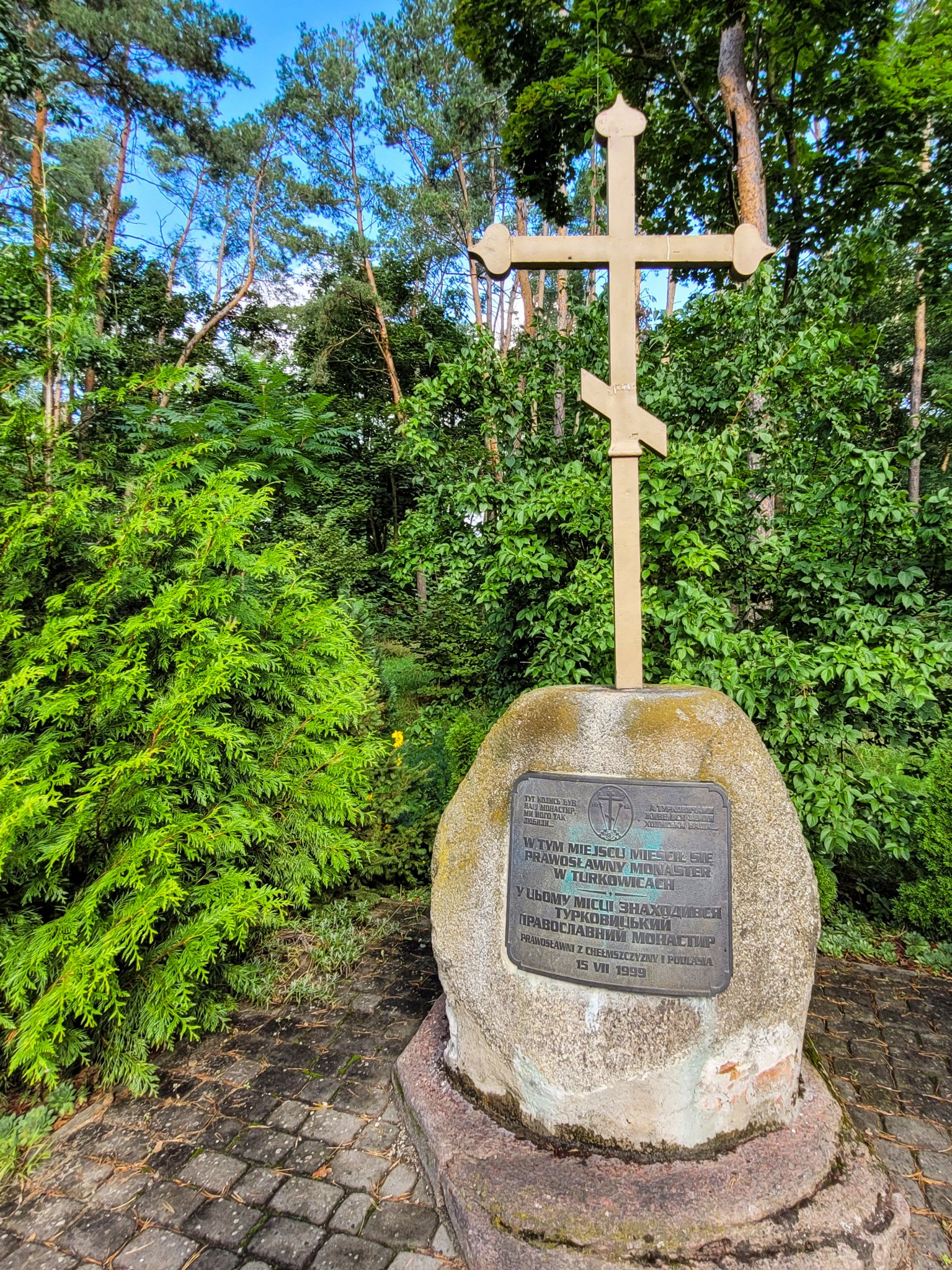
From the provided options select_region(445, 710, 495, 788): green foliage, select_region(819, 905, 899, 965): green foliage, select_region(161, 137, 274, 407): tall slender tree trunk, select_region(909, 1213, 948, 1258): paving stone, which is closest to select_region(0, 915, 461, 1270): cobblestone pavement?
select_region(909, 1213, 948, 1258): paving stone

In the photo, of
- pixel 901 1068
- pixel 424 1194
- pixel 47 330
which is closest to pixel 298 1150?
pixel 424 1194

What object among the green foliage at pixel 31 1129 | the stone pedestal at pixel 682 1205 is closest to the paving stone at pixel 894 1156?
the stone pedestal at pixel 682 1205

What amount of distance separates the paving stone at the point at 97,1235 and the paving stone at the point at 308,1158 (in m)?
0.47

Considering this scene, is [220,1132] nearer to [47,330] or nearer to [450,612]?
[47,330]

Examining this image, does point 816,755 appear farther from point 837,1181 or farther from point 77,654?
point 77,654

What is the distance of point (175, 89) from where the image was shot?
43.3ft

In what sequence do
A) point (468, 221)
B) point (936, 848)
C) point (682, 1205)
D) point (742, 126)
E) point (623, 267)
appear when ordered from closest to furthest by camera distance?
1. point (682, 1205)
2. point (623, 267)
3. point (936, 848)
4. point (742, 126)
5. point (468, 221)

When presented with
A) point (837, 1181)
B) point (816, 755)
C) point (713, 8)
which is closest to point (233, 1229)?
point (837, 1181)

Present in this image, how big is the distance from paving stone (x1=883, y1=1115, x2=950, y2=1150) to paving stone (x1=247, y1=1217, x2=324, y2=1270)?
196 centimetres

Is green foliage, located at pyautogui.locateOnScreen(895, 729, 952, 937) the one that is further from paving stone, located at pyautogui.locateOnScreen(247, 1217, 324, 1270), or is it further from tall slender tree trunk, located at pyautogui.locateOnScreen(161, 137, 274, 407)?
tall slender tree trunk, located at pyautogui.locateOnScreen(161, 137, 274, 407)

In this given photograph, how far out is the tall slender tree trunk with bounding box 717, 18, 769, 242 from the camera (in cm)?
630

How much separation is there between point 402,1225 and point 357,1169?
270mm

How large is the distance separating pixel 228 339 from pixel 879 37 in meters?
14.7

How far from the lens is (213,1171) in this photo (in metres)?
2.09
